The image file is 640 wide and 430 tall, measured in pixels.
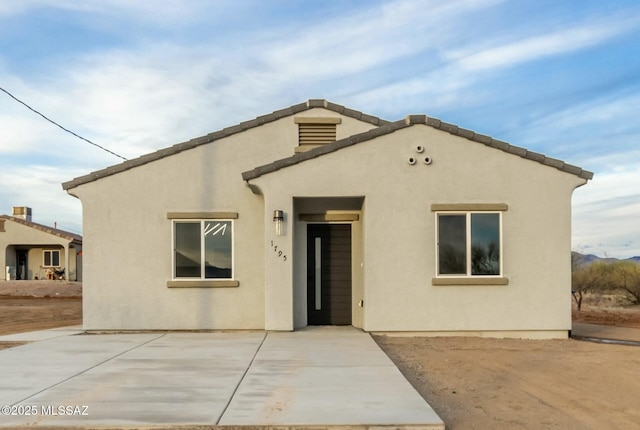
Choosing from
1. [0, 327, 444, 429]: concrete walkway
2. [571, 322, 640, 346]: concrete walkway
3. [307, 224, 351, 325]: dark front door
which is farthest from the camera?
[307, 224, 351, 325]: dark front door

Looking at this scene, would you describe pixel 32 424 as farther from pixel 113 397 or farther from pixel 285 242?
pixel 285 242

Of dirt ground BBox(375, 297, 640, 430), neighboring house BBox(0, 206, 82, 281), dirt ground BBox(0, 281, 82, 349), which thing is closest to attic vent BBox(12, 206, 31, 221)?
neighboring house BBox(0, 206, 82, 281)

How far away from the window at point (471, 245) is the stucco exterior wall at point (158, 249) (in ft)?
12.7

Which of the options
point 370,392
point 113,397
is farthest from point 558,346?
point 113,397

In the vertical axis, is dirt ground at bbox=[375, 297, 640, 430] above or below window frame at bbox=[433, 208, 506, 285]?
below

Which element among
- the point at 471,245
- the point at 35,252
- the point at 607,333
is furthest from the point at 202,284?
the point at 35,252

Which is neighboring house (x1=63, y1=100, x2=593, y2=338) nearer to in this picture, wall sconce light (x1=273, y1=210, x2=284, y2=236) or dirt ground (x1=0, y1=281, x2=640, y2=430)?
wall sconce light (x1=273, y1=210, x2=284, y2=236)

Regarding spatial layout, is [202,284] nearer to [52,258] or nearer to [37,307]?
[37,307]

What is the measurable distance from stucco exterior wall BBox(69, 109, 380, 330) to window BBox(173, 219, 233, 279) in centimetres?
18

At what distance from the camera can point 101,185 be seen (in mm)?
13391

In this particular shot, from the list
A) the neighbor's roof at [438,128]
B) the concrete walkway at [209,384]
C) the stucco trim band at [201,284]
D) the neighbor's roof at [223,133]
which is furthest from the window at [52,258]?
the neighbor's roof at [438,128]

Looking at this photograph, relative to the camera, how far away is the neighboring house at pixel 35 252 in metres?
40.8

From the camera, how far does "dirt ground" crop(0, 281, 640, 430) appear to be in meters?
6.42

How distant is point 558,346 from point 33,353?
31.2 ft
